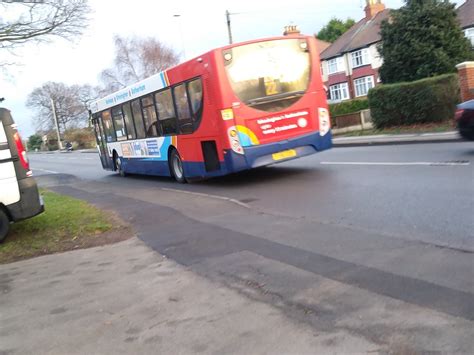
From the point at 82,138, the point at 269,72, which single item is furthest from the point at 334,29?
the point at 269,72

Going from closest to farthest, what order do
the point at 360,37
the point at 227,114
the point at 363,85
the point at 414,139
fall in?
the point at 227,114, the point at 414,139, the point at 360,37, the point at 363,85

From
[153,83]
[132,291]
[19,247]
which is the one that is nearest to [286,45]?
[153,83]

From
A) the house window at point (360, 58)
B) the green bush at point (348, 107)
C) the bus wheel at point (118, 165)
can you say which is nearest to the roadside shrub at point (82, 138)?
the house window at point (360, 58)

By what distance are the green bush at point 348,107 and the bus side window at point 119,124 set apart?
1491cm

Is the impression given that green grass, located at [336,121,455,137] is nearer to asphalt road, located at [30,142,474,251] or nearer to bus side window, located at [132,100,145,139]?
asphalt road, located at [30,142,474,251]

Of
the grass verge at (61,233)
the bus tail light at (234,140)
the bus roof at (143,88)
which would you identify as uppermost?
the bus roof at (143,88)

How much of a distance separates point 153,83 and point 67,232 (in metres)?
7.12

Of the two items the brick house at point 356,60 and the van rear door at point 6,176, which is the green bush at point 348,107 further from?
the van rear door at point 6,176

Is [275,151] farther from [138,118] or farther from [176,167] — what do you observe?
[138,118]

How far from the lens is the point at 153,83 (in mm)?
14406

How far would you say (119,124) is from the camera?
58.8ft

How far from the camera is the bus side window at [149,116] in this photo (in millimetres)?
14820

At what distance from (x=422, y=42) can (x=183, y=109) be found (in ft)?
51.6

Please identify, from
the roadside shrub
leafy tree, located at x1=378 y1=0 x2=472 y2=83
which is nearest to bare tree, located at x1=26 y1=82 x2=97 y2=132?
the roadside shrub
